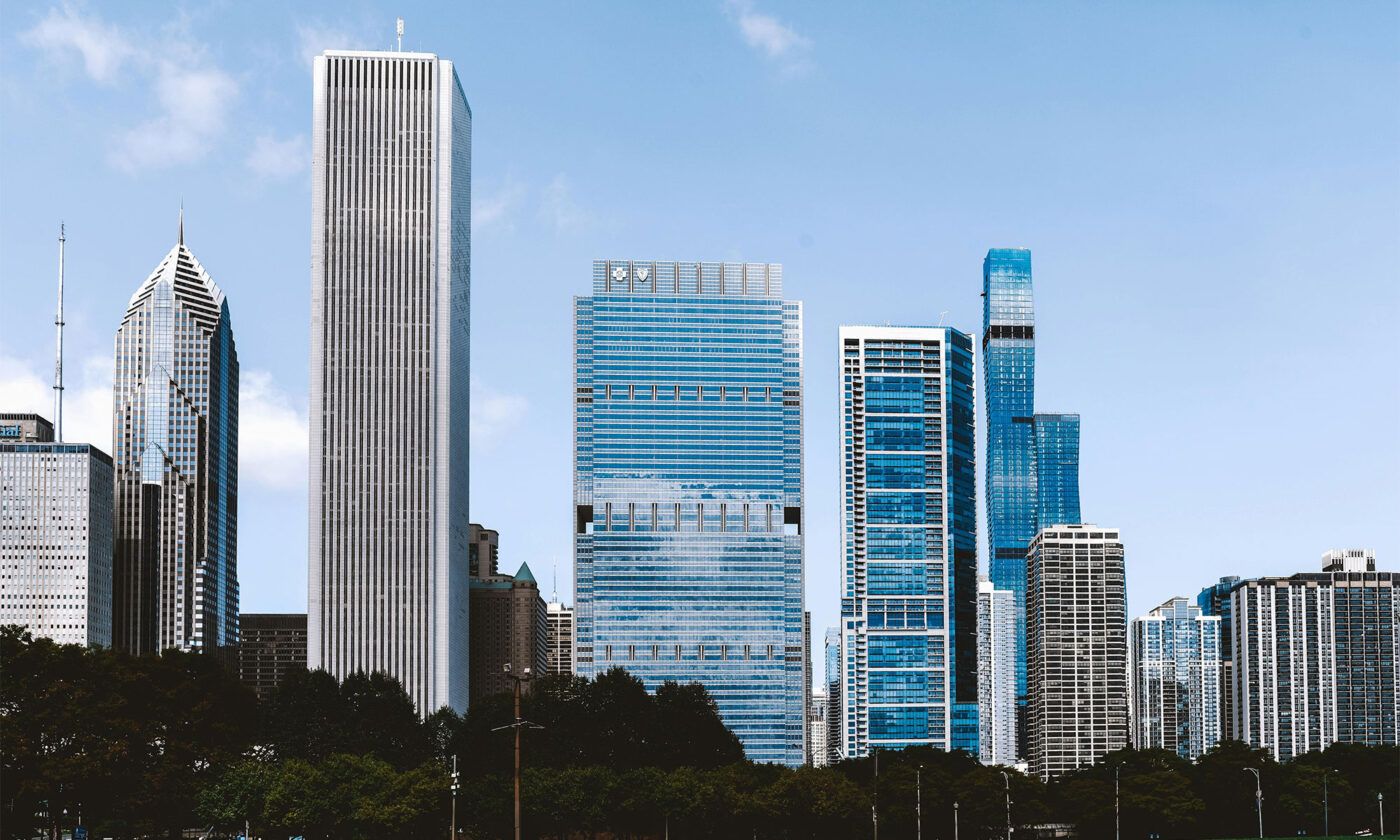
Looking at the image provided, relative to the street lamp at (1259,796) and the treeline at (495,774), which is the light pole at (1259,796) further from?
the treeline at (495,774)

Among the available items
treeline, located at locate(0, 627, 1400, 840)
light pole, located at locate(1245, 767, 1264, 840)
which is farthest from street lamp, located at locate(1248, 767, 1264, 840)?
treeline, located at locate(0, 627, 1400, 840)

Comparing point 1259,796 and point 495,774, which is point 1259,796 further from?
point 495,774

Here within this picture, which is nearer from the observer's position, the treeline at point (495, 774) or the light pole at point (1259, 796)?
the treeline at point (495, 774)

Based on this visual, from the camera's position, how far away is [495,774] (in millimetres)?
116312

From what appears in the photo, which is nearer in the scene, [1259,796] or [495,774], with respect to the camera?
[495,774]

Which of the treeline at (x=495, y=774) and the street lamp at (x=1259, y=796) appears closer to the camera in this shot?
the treeline at (x=495, y=774)

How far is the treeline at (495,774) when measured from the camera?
10262 centimetres

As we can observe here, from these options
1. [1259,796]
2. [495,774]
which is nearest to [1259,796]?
[1259,796]

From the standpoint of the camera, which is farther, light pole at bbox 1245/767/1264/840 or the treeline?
light pole at bbox 1245/767/1264/840

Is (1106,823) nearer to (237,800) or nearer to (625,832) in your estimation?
(625,832)

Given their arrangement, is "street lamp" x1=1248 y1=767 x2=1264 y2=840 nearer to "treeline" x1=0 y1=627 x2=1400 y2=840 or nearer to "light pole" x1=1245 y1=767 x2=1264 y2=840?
"light pole" x1=1245 y1=767 x2=1264 y2=840

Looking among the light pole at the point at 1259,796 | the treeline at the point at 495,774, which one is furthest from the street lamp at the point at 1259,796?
the treeline at the point at 495,774

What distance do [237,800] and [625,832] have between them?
29.0m

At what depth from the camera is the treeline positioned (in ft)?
337
